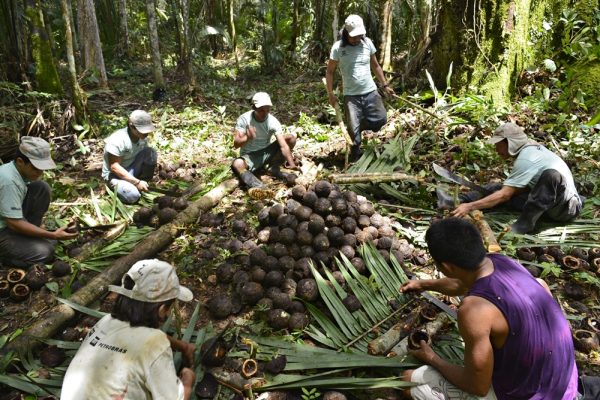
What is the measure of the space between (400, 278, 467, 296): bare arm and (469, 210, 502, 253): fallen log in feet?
2.47

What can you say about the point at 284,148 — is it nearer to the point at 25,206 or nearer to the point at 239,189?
the point at 239,189

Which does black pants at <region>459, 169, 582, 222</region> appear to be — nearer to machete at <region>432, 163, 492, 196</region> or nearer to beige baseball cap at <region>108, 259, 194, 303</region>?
machete at <region>432, 163, 492, 196</region>

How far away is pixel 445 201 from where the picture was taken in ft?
15.8

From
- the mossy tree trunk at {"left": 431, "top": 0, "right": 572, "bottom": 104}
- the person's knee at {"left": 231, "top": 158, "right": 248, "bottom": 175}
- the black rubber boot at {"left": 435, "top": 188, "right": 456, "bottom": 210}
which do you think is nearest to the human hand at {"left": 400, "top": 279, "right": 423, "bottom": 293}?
the black rubber boot at {"left": 435, "top": 188, "right": 456, "bottom": 210}

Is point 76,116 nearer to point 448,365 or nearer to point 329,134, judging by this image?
Result: point 329,134

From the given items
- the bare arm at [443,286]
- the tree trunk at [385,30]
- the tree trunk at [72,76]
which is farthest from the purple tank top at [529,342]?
the tree trunk at [385,30]

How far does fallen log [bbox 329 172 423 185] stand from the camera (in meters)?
5.24

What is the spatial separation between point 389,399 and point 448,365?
500mm

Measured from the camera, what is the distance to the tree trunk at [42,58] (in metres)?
7.54

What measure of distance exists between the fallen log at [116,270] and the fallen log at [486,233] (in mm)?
3130

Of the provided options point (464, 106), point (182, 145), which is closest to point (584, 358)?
point (464, 106)

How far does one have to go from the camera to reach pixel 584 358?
10.5 ft

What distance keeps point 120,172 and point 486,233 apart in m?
4.47

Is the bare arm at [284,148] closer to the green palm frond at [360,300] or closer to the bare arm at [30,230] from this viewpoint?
the green palm frond at [360,300]
